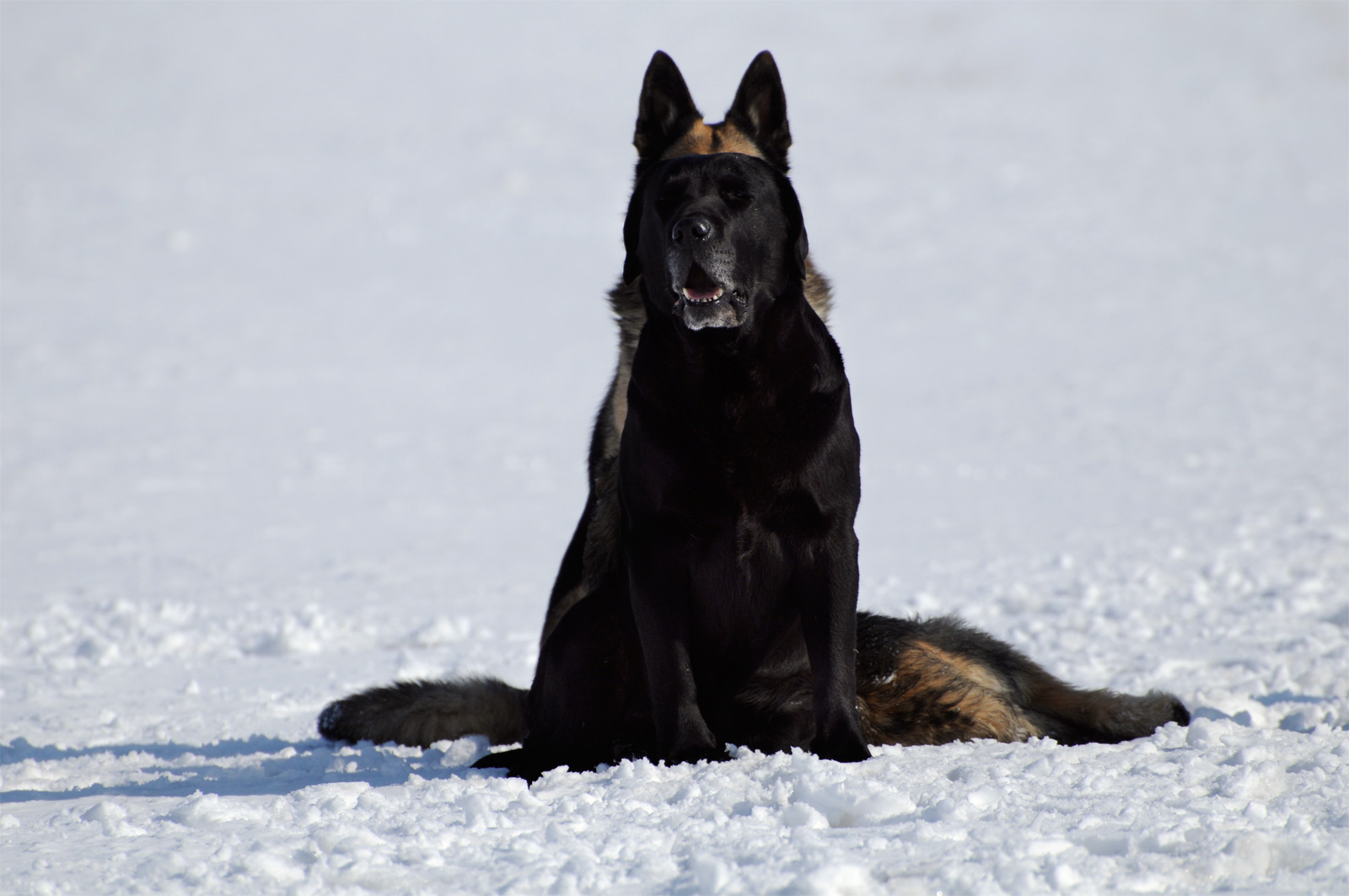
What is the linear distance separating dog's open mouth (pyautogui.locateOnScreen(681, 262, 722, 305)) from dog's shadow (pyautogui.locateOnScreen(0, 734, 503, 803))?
1.49 meters

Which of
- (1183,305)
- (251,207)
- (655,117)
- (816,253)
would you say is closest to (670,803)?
(655,117)

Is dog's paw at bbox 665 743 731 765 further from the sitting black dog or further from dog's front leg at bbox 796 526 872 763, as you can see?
dog's front leg at bbox 796 526 872 763

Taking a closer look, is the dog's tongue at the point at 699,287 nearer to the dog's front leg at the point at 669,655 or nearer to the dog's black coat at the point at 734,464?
the dog's black coat at the point at 734,464

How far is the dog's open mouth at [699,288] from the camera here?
3.64 meters

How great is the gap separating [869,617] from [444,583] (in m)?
4.90

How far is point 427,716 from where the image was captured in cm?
493

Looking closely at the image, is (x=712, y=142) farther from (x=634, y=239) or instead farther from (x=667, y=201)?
(x=667, y=201)

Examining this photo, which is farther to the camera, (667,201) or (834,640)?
(667,201)

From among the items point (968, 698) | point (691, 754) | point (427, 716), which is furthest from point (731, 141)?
point (427, 716)

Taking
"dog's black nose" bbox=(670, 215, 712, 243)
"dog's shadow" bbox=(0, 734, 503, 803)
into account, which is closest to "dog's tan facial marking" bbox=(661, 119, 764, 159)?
"dog's black nose" bbox=(670, 215, 712, 243)

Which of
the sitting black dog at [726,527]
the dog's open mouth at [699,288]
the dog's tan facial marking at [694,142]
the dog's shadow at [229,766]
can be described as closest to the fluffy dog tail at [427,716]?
the dog's shadow at [229,766]

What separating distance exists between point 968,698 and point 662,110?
234cm

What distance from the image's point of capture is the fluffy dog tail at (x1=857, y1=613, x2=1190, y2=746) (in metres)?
4.16

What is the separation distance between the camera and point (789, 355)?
379 cm
